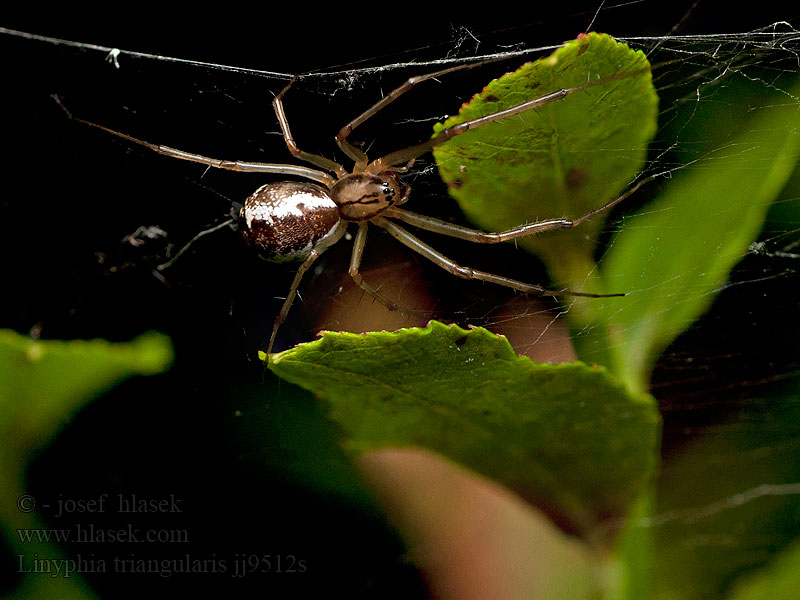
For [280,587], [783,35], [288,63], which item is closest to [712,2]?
[783,35]

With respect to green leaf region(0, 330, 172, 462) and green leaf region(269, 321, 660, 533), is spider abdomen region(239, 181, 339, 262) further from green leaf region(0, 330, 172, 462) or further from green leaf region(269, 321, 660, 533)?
green leaf region(269, 321, 660, 533)

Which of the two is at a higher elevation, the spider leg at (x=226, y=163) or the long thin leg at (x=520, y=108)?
the spider leg at (x=226, y=163)

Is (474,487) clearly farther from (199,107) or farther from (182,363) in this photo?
(199,107)

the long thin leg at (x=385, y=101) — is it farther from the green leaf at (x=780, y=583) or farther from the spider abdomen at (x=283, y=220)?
the green leaf at (x=780, y=583)

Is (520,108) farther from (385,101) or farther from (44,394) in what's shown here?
(44,394)

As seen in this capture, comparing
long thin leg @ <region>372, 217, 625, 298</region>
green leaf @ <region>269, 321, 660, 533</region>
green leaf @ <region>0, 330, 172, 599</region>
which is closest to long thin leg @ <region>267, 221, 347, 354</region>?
long thin leg @ <region>372, 217, 625, 298</region>

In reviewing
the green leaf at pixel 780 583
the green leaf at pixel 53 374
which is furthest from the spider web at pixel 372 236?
the green leaf at pixel 53 374
